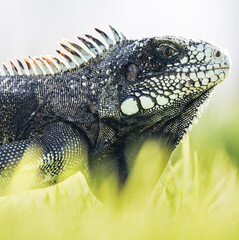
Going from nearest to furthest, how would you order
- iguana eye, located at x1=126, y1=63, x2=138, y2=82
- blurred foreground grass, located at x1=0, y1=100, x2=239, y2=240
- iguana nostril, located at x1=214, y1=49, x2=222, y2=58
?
blurred foreground grass, located at x1=0, y1=100, x2=239, y2=240 < iguana nostril, located at x1=214, y1=49, x2=222, y2=58 < iguana eye, located at x1=126, y1=63, x2=138, y2=82

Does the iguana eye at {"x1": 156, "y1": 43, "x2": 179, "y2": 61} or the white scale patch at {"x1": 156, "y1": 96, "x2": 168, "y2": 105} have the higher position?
the iguana eye at {"x1": 156, "y1": 43, "x2": 179, "y2": 61}

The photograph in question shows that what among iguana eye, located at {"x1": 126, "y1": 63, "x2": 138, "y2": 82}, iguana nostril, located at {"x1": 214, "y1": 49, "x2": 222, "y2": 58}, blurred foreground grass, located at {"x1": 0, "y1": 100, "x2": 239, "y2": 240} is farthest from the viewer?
iguana eye, located at {"x1": 126, "y1": 63, "x2": 138, "y2": 82}

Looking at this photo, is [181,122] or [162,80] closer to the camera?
[162,80]

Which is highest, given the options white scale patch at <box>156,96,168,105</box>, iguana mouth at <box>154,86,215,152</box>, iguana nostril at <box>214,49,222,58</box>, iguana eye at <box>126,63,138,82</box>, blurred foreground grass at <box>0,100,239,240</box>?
iguana eye at <box>126,63,138,82</box>

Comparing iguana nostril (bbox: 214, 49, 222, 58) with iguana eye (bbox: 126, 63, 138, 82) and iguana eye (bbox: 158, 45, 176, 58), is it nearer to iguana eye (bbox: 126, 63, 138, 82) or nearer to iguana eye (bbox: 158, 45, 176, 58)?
iguana eye (bbox: 158, 45, 176, 58)

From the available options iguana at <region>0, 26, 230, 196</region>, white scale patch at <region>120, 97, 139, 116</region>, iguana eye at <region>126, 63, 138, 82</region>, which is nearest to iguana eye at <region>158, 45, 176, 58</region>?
iguana at <region>0, 26, 230, 196</region>

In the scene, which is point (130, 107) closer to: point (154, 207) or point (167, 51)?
point (167, 51)

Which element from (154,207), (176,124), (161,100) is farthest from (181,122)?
(154,207)

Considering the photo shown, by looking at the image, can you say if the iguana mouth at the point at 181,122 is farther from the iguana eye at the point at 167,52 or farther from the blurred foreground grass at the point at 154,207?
the iguana eye at the point at 167,52

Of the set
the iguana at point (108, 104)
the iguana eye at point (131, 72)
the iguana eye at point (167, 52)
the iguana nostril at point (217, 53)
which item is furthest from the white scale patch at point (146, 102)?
the iguana nostril at point (217, 53)

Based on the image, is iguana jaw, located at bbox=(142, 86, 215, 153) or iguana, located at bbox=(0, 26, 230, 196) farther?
iguana jaw, located at bbox=(142, 86, 215, 153)
